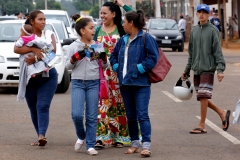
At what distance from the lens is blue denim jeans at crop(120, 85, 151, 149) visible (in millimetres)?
8312

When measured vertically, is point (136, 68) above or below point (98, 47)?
below

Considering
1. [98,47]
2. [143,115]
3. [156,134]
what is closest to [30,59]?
[98,47]

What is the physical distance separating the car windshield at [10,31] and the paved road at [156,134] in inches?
64.9

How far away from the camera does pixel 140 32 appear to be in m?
8.41

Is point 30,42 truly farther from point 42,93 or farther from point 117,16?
point 117,16

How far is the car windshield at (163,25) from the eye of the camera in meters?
34.2

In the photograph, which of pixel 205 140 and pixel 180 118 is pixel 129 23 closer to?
pixel 205 140

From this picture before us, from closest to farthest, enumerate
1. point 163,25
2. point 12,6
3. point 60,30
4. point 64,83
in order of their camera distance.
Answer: point 64,83
point 60,30
point 163,25
point 12,6

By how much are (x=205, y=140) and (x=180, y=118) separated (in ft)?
7.22

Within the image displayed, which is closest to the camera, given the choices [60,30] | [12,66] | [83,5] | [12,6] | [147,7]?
[12,66]

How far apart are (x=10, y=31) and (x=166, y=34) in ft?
57.2

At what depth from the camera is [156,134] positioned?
33.4 feet

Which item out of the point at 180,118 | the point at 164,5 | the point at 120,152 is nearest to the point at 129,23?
the point at 120,152

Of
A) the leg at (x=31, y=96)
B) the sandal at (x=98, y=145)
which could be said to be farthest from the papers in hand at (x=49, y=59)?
the sandal at (x=98, y=145)
